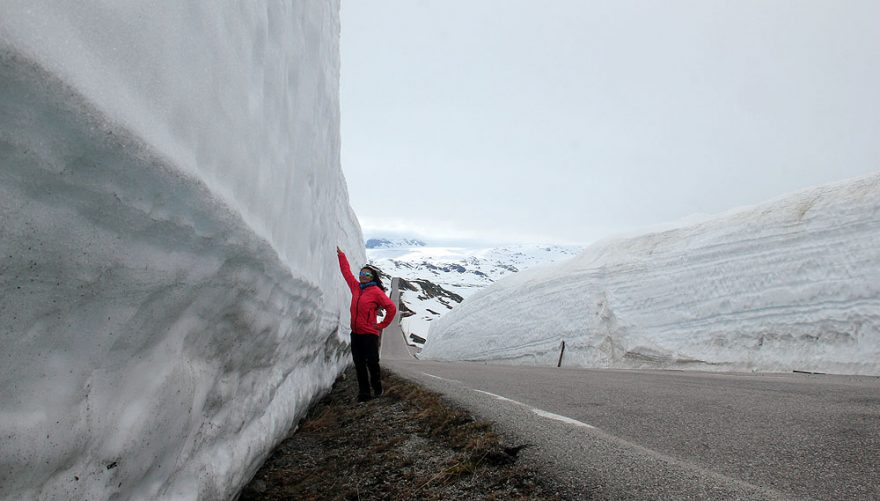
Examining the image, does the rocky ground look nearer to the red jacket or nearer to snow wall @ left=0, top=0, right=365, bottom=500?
snow wall @ left=0, top=0, right=365, bottom=500

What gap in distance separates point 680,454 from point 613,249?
1869 centimetres

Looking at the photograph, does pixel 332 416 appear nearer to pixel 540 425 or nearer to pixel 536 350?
pixel 540 425

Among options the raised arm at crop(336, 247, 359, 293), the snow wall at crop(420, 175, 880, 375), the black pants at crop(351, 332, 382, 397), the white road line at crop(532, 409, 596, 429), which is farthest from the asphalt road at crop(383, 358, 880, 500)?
the snow wall at crop(420, 175, 880, 375)

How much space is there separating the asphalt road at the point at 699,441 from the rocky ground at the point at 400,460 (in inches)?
7.0

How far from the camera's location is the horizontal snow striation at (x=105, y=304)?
Result: 1.17 metres

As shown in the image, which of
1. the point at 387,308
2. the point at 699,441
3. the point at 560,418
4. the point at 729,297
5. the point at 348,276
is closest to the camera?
the point at 699,441

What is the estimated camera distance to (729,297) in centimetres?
1501

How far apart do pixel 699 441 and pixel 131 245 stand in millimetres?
3331

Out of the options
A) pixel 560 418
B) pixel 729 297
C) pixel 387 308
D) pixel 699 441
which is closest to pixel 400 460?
pixel 560 418

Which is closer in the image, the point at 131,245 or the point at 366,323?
the point at 131,245

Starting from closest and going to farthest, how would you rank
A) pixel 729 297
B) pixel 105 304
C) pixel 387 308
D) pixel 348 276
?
pixel 105 304
pixel 387 308
pixel 348 276
pixel 729 297

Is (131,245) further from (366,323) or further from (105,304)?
(366,323)

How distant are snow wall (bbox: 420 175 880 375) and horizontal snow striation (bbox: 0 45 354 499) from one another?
1428 centimetres

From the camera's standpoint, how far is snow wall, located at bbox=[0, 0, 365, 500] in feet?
3.81
